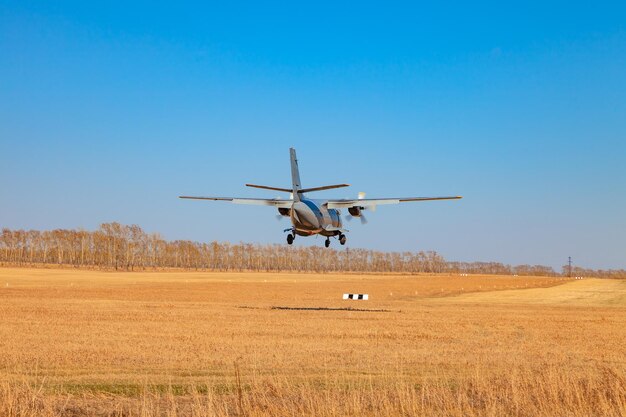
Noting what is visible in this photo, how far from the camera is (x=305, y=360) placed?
3177 cm

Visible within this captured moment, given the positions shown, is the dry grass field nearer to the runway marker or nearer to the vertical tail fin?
the vertical tail fin

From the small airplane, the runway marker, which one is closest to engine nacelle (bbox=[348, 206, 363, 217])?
the small airplane

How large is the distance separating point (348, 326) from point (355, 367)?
20820 mm

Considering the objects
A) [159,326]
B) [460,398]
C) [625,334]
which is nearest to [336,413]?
[460,398]

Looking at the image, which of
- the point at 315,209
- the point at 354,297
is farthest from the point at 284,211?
the point at 354,297

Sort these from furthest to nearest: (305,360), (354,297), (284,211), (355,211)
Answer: (354,297) < (355,211) < (284,211) < (305,360)

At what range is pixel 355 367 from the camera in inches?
1170

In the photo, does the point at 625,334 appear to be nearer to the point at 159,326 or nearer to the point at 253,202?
the point at 253,202

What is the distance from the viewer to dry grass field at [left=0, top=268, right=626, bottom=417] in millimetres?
19562

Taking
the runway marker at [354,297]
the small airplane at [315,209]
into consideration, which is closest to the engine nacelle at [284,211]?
the small airplane at [315,209]

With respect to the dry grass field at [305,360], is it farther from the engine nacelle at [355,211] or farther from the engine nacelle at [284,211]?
the engine nacelle at [355,211]

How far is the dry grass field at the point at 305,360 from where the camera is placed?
19.6 metres

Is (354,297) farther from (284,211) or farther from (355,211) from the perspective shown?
(284,211)

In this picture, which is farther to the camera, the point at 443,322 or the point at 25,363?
the point at 443,322
